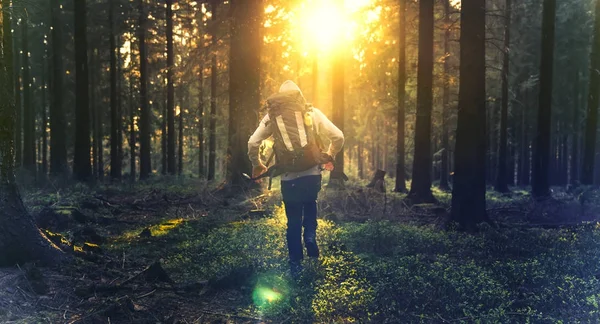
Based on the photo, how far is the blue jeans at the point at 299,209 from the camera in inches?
266

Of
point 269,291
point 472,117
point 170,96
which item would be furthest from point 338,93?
point 269,291

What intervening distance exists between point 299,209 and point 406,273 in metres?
1.75

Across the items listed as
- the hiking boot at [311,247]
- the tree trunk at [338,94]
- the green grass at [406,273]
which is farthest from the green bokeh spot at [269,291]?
the tree trunk at [338,94]

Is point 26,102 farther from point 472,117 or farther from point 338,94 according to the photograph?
point 472,117

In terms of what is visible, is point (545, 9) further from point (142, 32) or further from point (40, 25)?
point (40, 25)

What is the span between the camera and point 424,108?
1639cm

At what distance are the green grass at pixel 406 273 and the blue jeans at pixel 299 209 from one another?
299 millimetres

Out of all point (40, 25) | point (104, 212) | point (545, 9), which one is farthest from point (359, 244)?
point (40, 25)

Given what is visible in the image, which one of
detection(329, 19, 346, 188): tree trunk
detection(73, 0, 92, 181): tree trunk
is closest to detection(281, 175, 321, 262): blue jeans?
detection(73, 0, 92, 181): tree trunk

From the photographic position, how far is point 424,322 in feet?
15.6

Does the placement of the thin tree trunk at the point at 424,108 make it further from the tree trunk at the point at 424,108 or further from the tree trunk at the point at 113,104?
the tree trunk at the point at 113,104

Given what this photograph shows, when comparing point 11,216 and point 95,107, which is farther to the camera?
point 95,107

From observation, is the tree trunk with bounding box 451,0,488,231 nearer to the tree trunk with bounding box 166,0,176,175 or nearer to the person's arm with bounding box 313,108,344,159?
the person's arm with bounding box 313,108,344,159

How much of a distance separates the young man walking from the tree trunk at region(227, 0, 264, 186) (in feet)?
28.8
